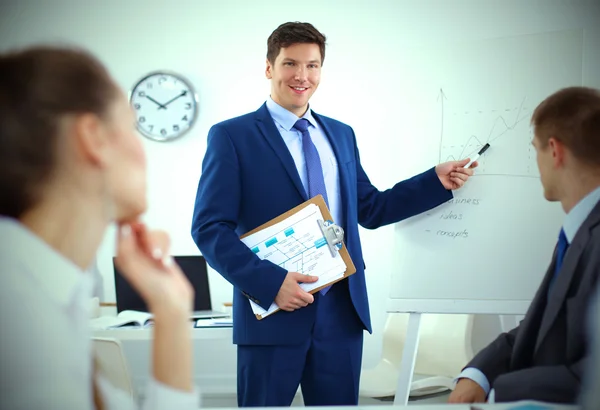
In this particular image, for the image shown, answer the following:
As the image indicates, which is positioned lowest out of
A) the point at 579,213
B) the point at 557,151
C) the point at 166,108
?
the point at 579,213

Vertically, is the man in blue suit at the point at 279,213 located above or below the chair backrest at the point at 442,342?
above

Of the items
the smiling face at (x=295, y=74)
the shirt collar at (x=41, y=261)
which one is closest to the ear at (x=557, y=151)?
the smiling face at (x=295, y=74)

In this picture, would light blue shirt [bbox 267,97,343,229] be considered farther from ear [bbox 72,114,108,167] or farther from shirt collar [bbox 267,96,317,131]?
ear [bbox 72,114,108,167]

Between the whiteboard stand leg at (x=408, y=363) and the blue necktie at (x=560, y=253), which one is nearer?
the blue necktie at (x=560, y=253)

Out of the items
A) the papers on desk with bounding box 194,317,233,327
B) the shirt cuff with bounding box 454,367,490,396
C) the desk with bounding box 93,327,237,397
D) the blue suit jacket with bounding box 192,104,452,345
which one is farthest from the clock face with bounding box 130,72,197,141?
the shirt cuff with bounding box 454,367,490,396

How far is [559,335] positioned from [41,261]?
2.79 feet

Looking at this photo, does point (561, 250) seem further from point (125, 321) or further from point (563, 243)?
point (125, 321)

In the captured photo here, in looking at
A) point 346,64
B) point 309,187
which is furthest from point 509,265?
point 346,64

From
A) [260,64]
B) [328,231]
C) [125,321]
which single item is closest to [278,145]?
A: [328,231]

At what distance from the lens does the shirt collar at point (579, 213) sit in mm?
1038

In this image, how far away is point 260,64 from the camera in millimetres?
3369

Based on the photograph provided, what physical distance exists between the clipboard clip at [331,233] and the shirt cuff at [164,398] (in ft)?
2.69

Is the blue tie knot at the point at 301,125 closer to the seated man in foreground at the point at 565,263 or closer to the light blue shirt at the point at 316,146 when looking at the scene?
the light blue shirt at the point at 316,146

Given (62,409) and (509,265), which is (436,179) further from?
(62,409)
